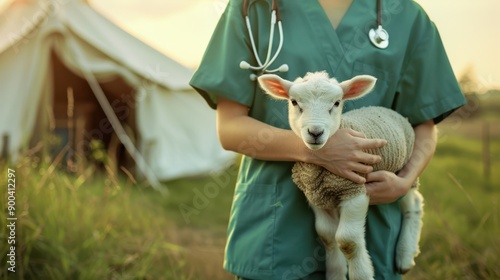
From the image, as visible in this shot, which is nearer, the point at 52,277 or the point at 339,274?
the point at 339,274

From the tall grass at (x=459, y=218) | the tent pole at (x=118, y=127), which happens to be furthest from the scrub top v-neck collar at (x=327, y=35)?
the tent pole at (x=118, y=127)

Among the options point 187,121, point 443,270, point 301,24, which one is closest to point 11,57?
point 187,121

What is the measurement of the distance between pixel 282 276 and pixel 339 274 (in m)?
0.14

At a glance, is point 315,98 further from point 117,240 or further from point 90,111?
point 90,111

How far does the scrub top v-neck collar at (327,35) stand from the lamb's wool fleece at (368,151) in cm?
14

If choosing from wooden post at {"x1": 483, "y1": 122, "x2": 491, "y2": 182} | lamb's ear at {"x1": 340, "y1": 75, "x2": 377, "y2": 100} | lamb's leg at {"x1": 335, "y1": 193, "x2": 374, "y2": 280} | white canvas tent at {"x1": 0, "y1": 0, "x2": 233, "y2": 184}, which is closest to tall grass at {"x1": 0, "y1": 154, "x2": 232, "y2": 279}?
lamb's leg at {"x1": 335, "y1": 193, "x2": 374, "y2": 280}

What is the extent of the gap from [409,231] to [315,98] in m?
0.55

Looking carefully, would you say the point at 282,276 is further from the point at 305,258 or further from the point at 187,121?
the point at 187,121

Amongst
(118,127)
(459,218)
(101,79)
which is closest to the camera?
(459,218)

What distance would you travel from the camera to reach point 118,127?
21.5 ft

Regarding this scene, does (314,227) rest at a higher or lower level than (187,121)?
higher

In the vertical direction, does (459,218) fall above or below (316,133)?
below

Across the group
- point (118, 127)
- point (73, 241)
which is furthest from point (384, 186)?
point (118, 127)

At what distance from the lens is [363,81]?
4.67ft
